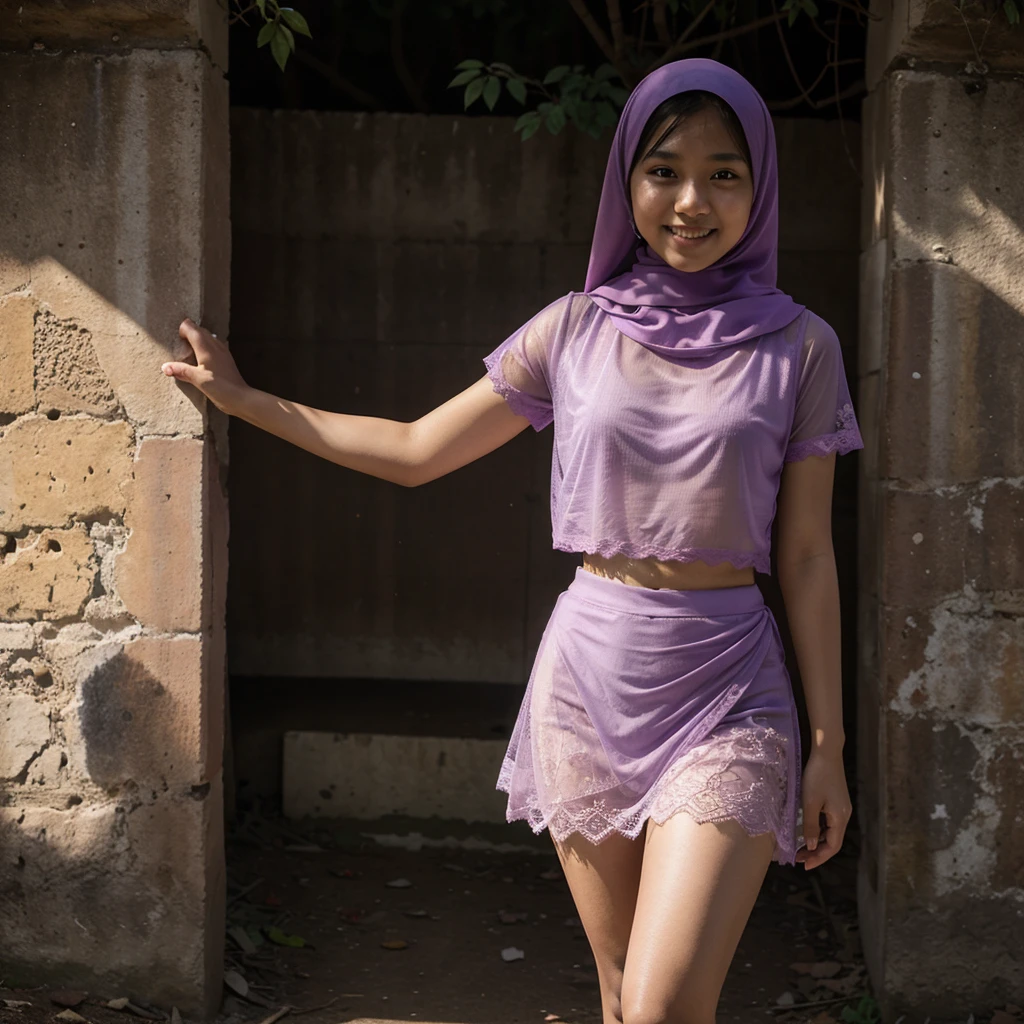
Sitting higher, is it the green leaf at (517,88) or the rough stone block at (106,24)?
the green leaf at (517,88)

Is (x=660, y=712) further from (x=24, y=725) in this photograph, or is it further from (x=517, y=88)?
(x=517, y=88)

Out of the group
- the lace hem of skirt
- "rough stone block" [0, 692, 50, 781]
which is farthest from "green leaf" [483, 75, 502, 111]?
the lace hem of skirt

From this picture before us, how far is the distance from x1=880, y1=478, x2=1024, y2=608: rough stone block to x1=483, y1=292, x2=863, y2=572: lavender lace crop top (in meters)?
1.05

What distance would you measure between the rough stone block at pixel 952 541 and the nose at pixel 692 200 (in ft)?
A: 4.33

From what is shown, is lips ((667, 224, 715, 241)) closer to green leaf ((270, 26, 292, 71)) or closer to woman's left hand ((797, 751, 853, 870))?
woman's left hand ((797, 751, 853, 870))

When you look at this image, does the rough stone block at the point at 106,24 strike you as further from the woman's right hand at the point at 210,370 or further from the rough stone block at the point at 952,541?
the rough stone block at the point at 952,541

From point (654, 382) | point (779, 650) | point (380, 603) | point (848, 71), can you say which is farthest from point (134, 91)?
point (848, 71)

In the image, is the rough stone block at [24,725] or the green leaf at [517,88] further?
the green leaf at [517,88]

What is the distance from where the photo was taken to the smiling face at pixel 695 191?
208 centimetres

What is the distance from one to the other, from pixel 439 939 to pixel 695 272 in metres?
2.42

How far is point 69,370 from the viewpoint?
3020mm

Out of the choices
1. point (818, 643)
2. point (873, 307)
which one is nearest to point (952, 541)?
point (873, 307)

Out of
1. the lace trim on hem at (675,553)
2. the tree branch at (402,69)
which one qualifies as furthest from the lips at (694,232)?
the tree branch at (402,69)

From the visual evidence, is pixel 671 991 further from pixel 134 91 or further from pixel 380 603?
pixel 380 603
